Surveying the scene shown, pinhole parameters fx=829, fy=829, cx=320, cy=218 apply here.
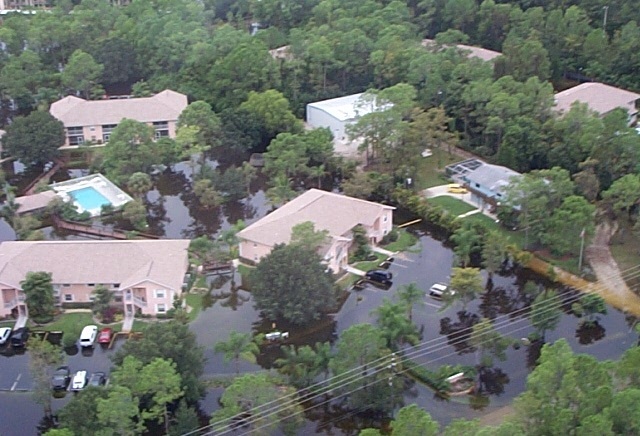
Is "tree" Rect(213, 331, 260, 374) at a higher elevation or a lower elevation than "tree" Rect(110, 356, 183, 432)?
lower

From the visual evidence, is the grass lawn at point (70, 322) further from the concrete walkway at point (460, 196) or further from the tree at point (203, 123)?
the concrete walkway at point (460, 196)

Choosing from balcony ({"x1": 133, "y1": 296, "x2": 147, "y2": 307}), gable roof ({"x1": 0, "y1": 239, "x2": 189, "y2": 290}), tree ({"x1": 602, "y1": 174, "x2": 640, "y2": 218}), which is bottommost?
balcony ({"x1": 133, "y1": 296, "x2": 147, "y2": 307})

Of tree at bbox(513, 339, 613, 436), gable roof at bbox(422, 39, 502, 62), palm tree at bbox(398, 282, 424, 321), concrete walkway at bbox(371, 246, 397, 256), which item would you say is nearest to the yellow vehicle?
concrete walkway at bbox(371, 246, 397, 256)

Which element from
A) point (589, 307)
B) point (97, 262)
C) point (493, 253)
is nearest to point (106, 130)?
point (97, 262)

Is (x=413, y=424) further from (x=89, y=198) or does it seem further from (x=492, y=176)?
(x=89, y=198)

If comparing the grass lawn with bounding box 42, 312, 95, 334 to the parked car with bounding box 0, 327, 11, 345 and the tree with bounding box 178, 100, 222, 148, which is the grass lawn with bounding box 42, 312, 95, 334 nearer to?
the parked car with bounding box 0, 327, 11, 345

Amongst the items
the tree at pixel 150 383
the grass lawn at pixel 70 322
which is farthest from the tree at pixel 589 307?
the grass lawn at pixel 70 322

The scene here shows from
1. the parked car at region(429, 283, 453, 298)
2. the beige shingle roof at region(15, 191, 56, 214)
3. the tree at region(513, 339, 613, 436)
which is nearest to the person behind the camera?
the tree at region(513, 339, 613, 436)
